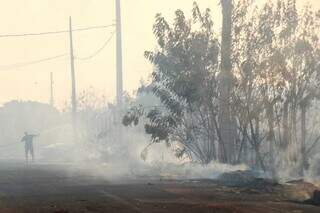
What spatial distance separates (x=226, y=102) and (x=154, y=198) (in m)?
11.1

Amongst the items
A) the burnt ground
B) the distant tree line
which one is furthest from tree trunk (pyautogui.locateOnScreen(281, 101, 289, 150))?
the burnt ground

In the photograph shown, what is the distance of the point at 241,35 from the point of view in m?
25.3

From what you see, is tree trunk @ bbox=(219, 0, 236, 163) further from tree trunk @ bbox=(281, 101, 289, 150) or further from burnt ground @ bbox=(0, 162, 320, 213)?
burnt ground @ bbox=(0, 162, 320, 213)

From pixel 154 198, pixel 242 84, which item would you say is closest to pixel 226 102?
pixel 242 84

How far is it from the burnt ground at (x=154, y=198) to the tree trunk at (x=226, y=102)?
→ 612cm

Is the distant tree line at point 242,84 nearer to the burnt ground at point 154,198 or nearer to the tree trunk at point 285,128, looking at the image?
the tree trunk at point 285,128

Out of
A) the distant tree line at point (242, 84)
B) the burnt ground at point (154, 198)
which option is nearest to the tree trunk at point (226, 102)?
the distant tree line at point (242, 84)

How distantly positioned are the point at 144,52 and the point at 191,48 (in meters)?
2.14

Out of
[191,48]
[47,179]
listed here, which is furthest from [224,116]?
[47,179]

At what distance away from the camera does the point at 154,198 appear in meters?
14.6

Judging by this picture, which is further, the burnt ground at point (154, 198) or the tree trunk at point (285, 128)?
the tree trunk at point (285, 128)

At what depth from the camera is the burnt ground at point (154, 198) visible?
41.2 feet

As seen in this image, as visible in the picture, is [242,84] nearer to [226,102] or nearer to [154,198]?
[226,102]

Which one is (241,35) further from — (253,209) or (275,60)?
(253,209)
